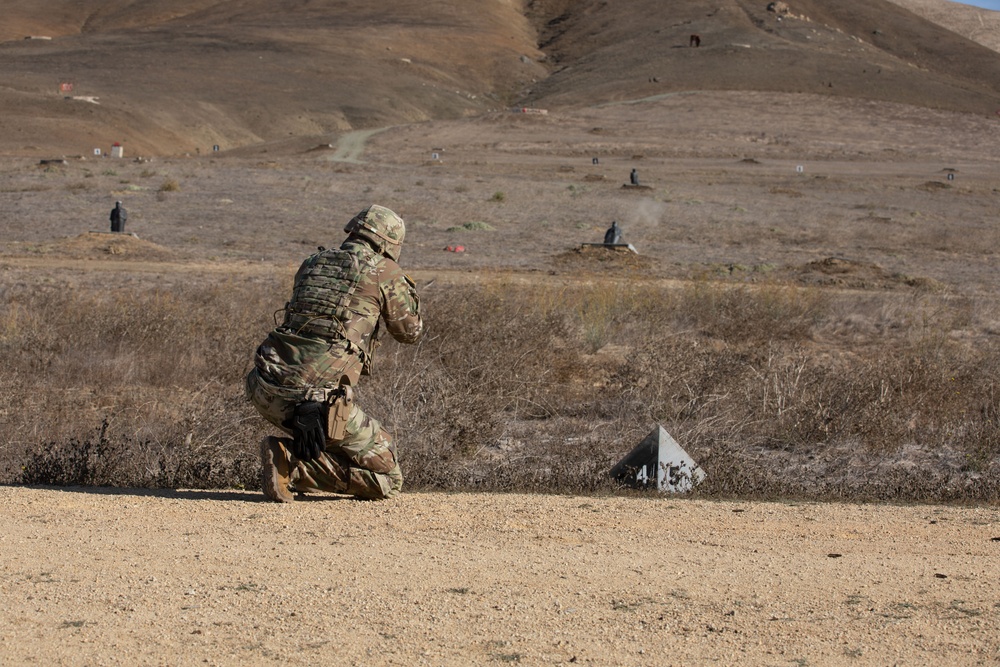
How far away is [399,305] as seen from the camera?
566 centimetres

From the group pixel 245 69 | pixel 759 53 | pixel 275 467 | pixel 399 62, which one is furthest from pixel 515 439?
pixel 399 62

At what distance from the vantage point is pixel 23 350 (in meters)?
9.95

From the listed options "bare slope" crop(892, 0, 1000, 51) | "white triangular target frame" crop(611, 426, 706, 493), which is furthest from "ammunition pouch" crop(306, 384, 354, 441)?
"bare slope" crop(892, 0, 1000, 51)

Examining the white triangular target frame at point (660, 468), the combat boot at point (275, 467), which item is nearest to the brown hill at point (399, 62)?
the white triangular target frame at point (660, 468)

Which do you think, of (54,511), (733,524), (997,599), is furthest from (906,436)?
(54,511)

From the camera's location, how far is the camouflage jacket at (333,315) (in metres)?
5.59

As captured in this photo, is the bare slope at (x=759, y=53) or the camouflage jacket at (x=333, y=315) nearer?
the camouflage jacket at (x=333, y=315)

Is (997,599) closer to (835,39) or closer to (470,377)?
(470,377)

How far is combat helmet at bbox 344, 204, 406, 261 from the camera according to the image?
18.5 feet

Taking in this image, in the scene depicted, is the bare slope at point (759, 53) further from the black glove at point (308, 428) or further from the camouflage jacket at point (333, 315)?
→ the black glove at point (308, 428)

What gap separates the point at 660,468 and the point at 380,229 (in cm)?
233

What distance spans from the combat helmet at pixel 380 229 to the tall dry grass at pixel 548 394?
1.59 m

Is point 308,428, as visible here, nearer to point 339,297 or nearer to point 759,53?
point 339,297

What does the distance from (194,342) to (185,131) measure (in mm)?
58476
